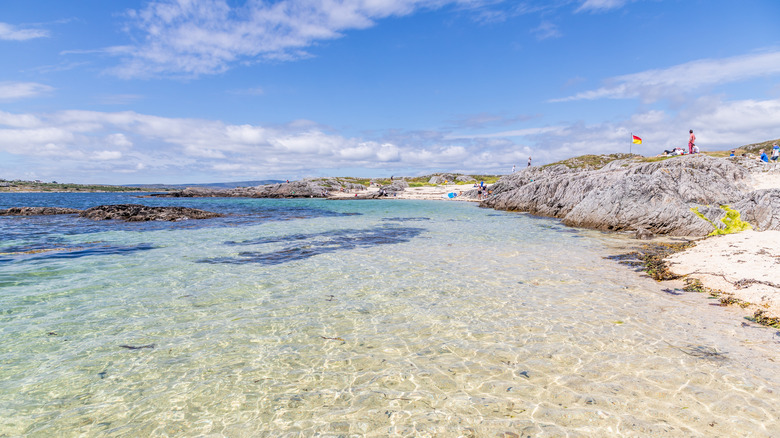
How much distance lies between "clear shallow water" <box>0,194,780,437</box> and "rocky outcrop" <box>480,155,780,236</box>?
1258 centimetres

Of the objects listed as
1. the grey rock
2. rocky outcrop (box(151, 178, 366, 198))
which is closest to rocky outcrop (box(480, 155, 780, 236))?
the grey rock

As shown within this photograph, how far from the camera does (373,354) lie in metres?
6.48

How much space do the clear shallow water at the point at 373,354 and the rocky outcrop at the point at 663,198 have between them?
1258 centimetres

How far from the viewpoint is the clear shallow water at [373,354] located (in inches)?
181

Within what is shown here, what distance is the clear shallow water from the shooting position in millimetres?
4609

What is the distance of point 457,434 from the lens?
14.2ft

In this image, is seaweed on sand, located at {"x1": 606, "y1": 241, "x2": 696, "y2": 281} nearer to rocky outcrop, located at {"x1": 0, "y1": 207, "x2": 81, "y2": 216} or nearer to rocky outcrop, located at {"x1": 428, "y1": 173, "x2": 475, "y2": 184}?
rocky outcrop, located at {"x1": 0, "y1": 207, "x2": 81, "y2": 216}

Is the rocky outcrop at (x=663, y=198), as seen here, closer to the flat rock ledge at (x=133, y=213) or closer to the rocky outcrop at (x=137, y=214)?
the flat rock ledge at (x=133, y=213)

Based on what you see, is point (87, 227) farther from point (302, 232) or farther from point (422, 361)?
point (422, 361)

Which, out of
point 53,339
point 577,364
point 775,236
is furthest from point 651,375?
point 775,236

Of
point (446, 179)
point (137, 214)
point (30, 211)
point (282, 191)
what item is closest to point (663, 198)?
point (137, 214)

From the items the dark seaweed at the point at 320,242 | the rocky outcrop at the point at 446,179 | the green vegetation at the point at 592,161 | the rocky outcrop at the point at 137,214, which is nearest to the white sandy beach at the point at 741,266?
the dark seaweed at the point at 320,242

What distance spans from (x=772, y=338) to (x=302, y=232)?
22.2 meters

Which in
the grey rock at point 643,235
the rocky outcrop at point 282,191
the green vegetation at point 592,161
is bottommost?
the grey rock at point 643,235
